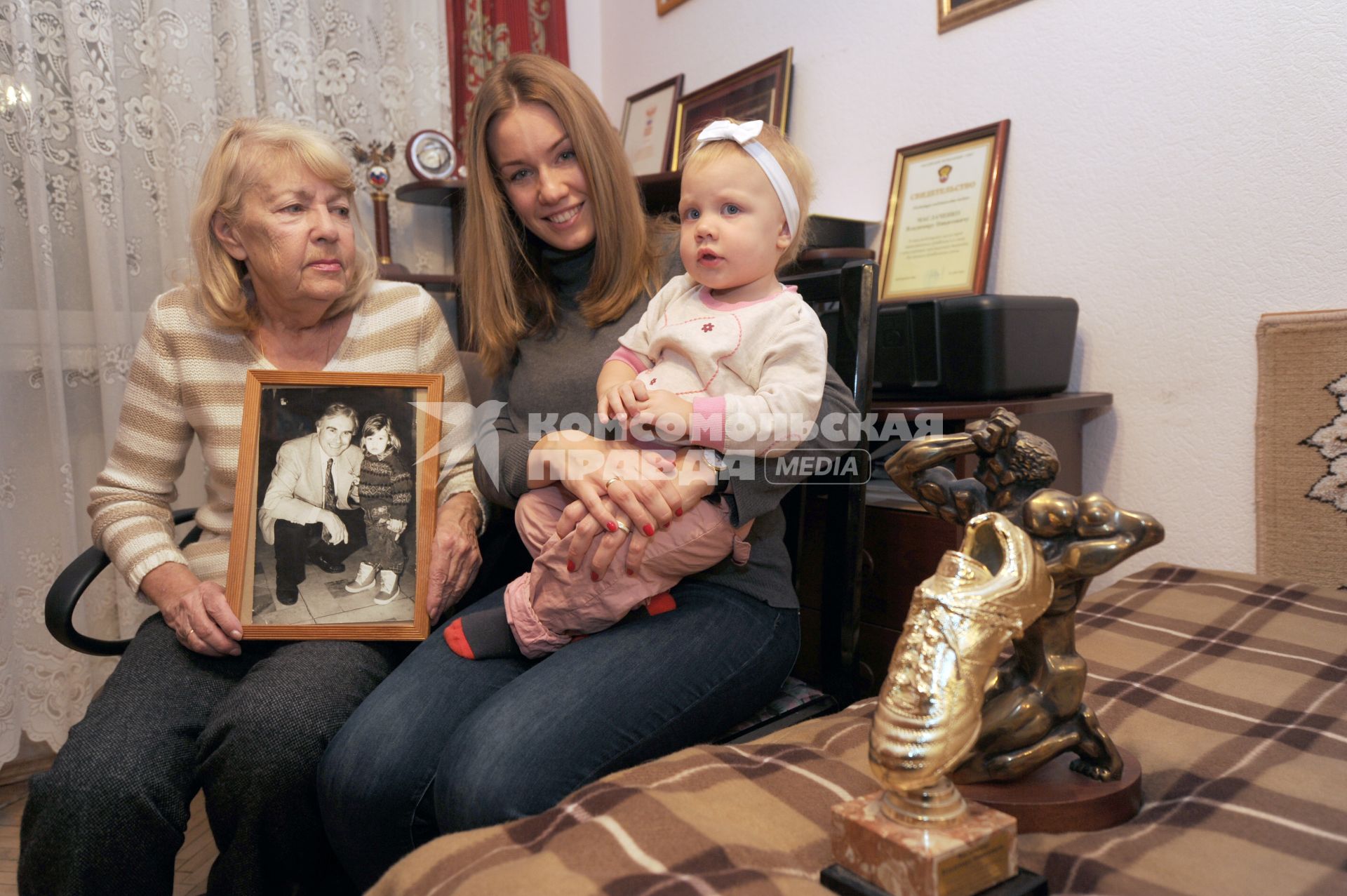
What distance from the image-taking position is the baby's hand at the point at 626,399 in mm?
1078

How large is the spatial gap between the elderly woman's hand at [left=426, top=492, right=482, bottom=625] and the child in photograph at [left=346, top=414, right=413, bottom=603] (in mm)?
50

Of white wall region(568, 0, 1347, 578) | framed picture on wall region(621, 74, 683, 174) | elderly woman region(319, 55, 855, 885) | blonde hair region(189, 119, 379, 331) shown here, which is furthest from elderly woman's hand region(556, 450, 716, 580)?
framed picture on wall region(621, 74, 683, 174)

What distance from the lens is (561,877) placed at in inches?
23.5

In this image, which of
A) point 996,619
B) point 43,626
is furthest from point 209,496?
point 996,619

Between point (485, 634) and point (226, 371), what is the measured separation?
66cm

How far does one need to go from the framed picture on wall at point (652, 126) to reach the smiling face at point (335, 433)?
151cm

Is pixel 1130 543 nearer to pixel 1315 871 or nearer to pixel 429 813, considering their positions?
Result: pixel 1315 871

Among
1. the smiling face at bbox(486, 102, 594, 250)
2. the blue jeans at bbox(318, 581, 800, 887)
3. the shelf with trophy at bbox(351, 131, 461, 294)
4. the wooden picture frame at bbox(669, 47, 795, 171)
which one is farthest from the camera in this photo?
the shelf with trophy at bbox(351, 131, 461, 294)

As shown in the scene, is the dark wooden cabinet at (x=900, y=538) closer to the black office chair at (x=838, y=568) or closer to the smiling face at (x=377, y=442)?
the black office chair at (x=838, y=568)

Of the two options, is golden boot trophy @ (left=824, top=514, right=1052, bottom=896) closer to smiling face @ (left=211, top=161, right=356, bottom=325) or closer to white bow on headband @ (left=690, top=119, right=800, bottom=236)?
white bow on headband @ (left=690, top=119, right=800, bottom=236)

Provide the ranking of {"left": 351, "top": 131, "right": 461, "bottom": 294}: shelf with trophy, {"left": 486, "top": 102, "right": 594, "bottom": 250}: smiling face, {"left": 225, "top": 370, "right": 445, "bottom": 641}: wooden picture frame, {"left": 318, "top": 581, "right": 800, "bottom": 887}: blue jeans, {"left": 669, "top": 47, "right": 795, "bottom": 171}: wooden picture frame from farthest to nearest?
{"left": 351, "top": 131, "right": 461, "bottom": 294}: shelf with trophy
{"left": 669, "top": 47, "right": 795, "bottom": 171}: wooden picture frame
{"left": 486, "top": 102, "right": 594, "bottom": 250}: smiling face
{"left": 225, "top": 370, "right": 445, "bottom": 641}: wooden picture frame
{"left": 318, "top": 581, "right": 800, "bottom": 887}: blue jeans

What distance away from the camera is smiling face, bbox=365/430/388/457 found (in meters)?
1.31

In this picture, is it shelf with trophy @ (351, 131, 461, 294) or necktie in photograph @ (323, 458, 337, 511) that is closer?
necktie in photograph @ (323, 458, 337, 511)

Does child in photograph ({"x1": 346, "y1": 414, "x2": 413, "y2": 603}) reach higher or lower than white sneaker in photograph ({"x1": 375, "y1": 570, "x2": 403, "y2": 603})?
higher
